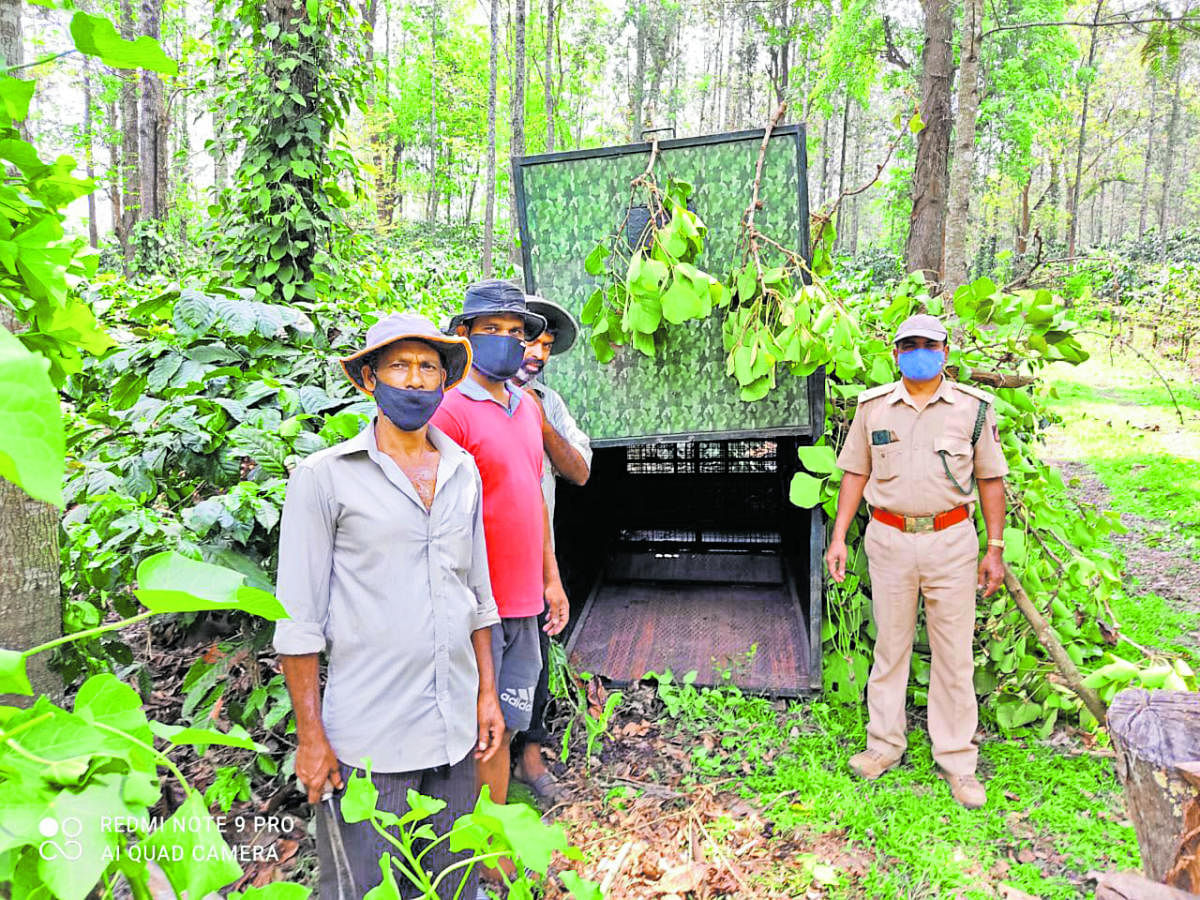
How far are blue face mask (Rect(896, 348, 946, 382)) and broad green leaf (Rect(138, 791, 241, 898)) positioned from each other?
11.0 ft

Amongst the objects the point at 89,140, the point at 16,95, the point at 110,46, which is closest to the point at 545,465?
the point at 16,95

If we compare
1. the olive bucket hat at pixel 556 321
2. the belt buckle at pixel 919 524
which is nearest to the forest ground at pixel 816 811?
the belt buckle at pixel 919 524

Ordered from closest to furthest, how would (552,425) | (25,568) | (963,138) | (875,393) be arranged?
(25,568) → (552,425) → (875,393) → (963,138)

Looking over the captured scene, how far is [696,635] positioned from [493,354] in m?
2.85

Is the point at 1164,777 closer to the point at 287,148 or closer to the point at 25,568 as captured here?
the point at 25,568

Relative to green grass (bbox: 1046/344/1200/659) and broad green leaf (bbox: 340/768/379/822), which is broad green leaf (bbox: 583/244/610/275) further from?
broad green leaf (bbox: 340/768/379/822)

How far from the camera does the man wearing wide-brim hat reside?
6.79ft

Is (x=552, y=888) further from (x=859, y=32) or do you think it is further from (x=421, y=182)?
(x=421, y=182)

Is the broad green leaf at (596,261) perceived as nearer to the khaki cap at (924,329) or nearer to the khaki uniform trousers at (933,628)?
the khaki cap at (924,329)

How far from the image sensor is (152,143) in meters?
10.4

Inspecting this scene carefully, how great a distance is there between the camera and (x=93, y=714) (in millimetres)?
647

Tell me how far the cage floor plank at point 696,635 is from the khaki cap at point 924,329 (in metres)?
2.00

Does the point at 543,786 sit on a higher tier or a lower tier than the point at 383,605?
lower

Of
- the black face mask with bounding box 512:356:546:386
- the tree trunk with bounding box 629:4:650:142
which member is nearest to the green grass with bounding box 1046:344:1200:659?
the black face mask with bounding box 512:356:546:386
